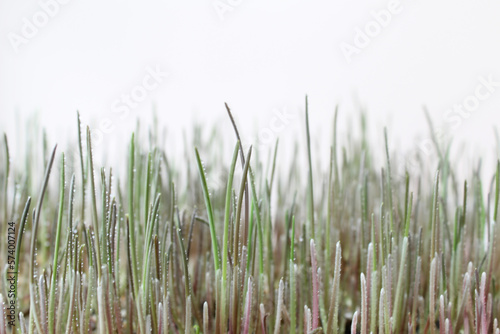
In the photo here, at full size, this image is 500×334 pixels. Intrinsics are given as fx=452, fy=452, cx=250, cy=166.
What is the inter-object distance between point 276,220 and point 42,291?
428 mm

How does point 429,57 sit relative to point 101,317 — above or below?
above

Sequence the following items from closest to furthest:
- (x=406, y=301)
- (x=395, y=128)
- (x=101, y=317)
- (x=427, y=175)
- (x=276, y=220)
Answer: (x=101, y=317) < (x=406, y=301) < (x=276, y=220) < (x=427, y=175) < (x=395, y=128)

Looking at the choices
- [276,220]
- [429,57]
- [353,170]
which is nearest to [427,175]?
[353,170]

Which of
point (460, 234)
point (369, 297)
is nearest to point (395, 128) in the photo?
point (460, 234)

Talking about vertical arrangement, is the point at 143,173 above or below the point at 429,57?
below

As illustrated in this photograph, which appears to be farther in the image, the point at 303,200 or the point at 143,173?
the point at 303,200

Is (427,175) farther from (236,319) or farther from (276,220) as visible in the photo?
(236,319)

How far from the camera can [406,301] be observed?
493 millimetres

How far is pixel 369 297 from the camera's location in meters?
0.42

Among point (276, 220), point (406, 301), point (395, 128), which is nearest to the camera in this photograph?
point (406, 301)

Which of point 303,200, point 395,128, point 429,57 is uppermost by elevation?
point 429,57

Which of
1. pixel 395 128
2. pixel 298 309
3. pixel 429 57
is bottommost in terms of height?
pixel 298 309

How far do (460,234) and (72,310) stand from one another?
1.34 ft

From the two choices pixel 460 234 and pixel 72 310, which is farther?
pixel 460 234
